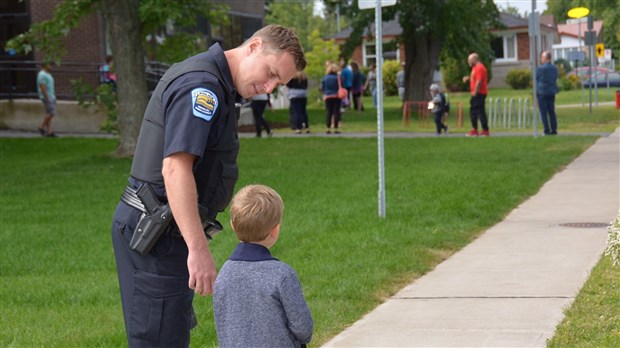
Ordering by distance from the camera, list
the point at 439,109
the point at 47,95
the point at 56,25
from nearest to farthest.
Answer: the point at 56,25, the point at 439,109, the point at 47,95

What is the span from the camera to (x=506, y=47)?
78.2m

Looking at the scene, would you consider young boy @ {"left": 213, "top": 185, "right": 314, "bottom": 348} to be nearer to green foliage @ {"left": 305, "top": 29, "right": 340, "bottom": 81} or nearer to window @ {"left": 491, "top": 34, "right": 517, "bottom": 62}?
green foliage @ {"left": 305, "top": 29, "right": 340, "bottom": 81}

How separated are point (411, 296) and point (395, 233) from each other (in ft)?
8.91

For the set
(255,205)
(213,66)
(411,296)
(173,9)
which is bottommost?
(411,296)

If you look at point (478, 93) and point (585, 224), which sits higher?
point (478, 93)

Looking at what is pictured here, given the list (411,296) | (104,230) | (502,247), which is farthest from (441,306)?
(104,230)

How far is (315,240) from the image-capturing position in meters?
11.0

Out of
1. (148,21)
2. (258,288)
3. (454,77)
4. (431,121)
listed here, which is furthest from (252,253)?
(454,77)

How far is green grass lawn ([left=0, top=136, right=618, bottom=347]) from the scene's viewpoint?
27.1ft

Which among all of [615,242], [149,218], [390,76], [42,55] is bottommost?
[615,242]

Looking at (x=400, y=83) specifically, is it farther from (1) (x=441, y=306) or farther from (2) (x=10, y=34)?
(1) (x=441, y=306)

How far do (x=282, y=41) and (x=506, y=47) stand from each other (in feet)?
247

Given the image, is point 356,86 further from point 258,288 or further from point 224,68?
point 258,288

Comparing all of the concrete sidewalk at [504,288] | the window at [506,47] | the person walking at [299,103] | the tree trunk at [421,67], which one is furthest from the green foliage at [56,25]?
the window at [506,47]
